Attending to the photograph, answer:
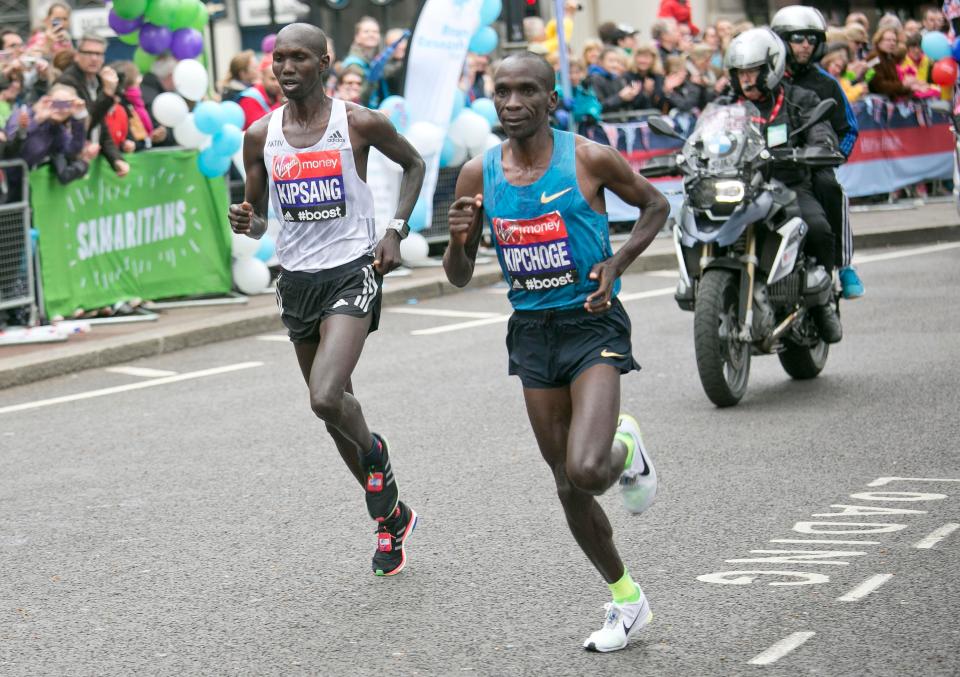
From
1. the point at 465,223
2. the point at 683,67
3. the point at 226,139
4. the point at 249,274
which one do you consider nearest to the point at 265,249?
the point at 249,274

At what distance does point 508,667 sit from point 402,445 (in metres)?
3.59

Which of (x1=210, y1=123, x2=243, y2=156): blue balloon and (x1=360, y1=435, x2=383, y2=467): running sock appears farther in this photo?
(x1=210, y1=123, x2=243, y2=156): blue balloon

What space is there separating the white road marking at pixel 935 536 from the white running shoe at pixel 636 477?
1.34 metres

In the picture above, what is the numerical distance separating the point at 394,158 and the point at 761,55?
3.42 meters

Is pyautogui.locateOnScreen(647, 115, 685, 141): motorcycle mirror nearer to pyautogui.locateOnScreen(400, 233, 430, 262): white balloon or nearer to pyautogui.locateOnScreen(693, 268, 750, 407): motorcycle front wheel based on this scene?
pyautogui.locateOnScreen(693, 268, 750, 407): motorcycle front wheel

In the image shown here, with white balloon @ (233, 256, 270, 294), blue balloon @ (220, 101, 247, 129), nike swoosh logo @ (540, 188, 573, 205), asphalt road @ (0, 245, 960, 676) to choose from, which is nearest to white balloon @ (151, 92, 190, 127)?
blue balloon @ (220, 101, 247, 129)

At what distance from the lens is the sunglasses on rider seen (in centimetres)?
974

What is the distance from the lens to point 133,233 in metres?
13.3

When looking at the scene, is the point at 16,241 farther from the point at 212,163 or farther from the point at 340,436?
the point at 340,436

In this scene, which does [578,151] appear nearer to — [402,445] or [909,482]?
[909,482]

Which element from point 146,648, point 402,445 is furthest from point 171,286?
point 146,648

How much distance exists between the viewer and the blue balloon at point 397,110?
582 inches

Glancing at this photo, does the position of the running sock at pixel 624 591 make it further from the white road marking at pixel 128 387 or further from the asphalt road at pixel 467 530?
the white road marking at pixel 128 387

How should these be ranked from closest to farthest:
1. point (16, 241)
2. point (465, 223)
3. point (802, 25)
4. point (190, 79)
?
point (465, 223) → point (802, 25) → point (16, 241) → point (190, 79)
